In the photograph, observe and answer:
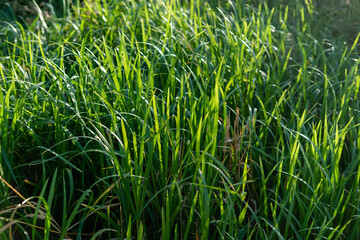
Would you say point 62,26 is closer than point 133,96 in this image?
No

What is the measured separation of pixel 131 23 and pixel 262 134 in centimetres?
152

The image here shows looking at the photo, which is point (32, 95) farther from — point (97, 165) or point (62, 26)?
point (62, 26)

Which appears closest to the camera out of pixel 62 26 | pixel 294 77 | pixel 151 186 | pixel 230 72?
pixel 151 186

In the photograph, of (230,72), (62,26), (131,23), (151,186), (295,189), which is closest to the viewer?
(295,189)

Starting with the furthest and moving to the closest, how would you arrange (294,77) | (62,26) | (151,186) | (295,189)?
(62,26)
(294,77)
(151,186)
(295,189)

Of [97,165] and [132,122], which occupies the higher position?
[132,122]

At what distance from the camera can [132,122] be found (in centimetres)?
209

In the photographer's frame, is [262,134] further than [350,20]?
No

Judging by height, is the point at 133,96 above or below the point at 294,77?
above

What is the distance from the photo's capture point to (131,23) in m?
3.34

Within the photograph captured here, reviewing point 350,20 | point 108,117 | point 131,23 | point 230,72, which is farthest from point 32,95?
point 350,20

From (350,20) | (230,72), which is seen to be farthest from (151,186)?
(350,20)

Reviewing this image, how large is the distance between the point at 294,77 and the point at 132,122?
4.16ft

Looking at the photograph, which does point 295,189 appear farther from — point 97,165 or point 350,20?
point 350,20
